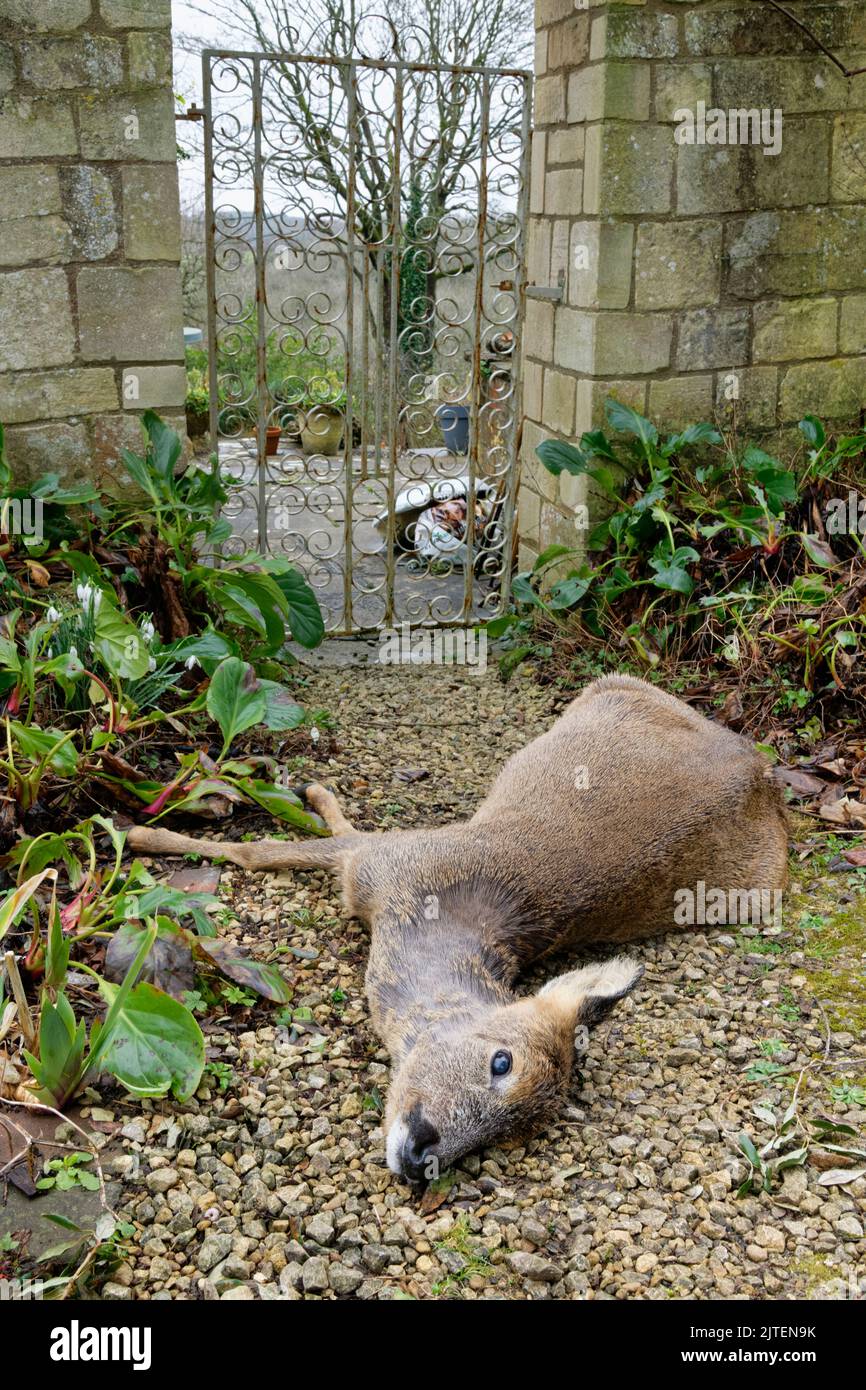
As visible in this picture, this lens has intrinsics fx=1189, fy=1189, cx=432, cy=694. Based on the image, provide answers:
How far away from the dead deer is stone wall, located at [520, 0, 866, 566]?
204 centimetres

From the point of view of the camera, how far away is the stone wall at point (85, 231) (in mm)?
4531

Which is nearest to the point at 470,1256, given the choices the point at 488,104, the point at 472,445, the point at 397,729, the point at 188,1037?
the point at 188,1037

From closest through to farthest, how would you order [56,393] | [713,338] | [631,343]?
[56,393] < [631,343] < [713,338]

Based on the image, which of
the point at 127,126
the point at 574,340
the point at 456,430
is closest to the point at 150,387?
the point at 127,126

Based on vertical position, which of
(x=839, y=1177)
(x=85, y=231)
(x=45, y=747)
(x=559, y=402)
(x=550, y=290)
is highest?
(x=85, y=231)

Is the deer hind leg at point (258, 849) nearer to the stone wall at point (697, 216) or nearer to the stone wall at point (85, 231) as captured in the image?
the stone wall at point (85, 231)

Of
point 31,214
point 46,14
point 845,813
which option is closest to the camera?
point 845,813

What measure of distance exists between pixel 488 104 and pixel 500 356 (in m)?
1.29

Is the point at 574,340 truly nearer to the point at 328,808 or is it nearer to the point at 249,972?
the point at 328,808

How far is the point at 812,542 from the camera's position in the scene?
510 centimetres

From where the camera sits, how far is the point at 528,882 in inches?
124

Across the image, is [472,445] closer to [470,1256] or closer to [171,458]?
[171,458]

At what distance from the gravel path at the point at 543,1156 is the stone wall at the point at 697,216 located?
2.92 metres

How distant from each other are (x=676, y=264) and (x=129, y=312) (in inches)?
95.0
